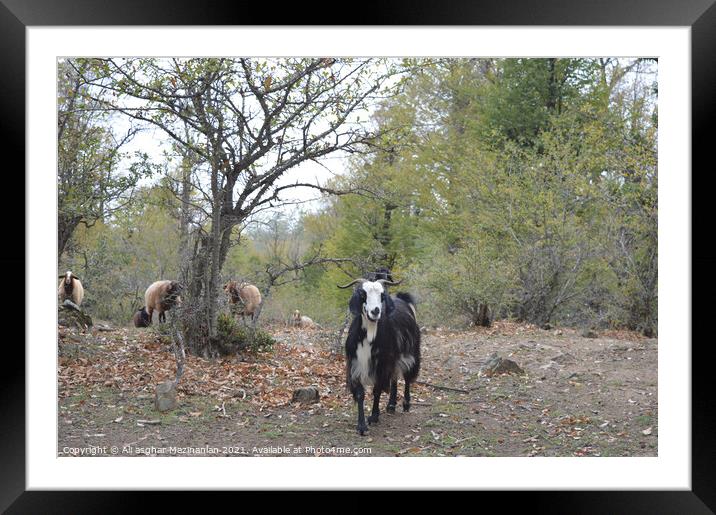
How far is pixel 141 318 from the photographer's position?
622 centimetres

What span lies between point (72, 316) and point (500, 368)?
166 inches

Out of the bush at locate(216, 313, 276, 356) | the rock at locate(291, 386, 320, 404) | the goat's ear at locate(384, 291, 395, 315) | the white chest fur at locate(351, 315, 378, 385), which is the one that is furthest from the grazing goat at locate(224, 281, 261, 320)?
the goat's ear at locate(384, 291, 395, 315)

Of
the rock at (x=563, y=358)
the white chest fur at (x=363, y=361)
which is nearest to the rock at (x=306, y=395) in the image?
the white chest fur at (x=363, y=361)

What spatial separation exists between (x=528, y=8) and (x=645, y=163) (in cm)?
361

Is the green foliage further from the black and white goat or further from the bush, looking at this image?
the black and white goat

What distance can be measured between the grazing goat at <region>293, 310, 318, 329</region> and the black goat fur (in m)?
1.47

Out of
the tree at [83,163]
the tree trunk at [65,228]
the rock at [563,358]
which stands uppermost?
the tree at [83,163]

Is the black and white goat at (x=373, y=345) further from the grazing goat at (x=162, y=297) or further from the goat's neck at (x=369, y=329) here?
the grazing goat at (x=162, y=297)

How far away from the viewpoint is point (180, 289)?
19.9ft

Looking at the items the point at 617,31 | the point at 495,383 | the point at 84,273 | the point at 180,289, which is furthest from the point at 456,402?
the point at 84,273

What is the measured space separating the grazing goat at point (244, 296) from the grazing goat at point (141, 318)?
863mm

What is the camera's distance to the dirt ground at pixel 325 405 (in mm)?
4727

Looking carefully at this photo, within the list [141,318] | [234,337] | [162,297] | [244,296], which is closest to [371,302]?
[244,296]

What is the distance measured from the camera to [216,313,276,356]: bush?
6.13 meters
